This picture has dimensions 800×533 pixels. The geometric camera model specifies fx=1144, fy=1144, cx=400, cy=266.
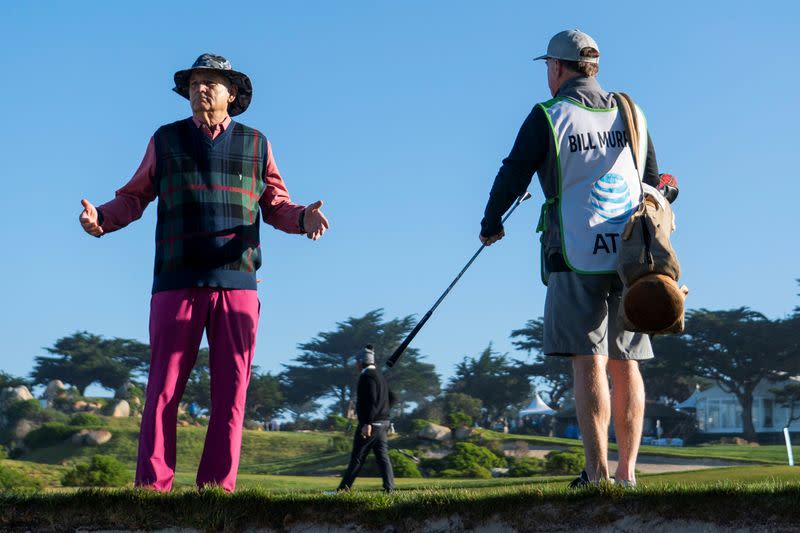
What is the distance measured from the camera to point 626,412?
627 cm

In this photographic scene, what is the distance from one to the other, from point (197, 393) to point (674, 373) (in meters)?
31.0

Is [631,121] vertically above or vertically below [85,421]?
below

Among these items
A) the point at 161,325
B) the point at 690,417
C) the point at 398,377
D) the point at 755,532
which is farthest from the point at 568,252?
the point at 398,377

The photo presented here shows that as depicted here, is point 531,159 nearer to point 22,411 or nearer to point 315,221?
point 315,221

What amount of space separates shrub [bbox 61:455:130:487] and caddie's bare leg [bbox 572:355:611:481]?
1765cm

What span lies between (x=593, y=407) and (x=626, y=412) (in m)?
0.27

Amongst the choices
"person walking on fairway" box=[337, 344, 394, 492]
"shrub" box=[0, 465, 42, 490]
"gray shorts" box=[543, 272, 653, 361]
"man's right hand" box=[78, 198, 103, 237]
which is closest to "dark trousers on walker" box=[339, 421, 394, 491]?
"person walking on fairway" box=[337, 344, 394, 492]

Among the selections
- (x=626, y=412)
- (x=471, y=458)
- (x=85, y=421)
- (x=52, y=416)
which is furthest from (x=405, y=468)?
(x=52, y=416)

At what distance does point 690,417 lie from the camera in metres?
69.1

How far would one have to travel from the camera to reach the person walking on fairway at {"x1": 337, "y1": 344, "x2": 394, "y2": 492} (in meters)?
14.5

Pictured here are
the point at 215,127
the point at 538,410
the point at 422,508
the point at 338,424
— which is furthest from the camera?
the point at 538,410

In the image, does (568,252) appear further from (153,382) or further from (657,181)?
(153,382)

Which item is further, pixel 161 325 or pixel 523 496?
pixel 161 325

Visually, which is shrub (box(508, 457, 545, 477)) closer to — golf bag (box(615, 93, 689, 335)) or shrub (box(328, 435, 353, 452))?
shrub (box(328, 435, 353, 452))
